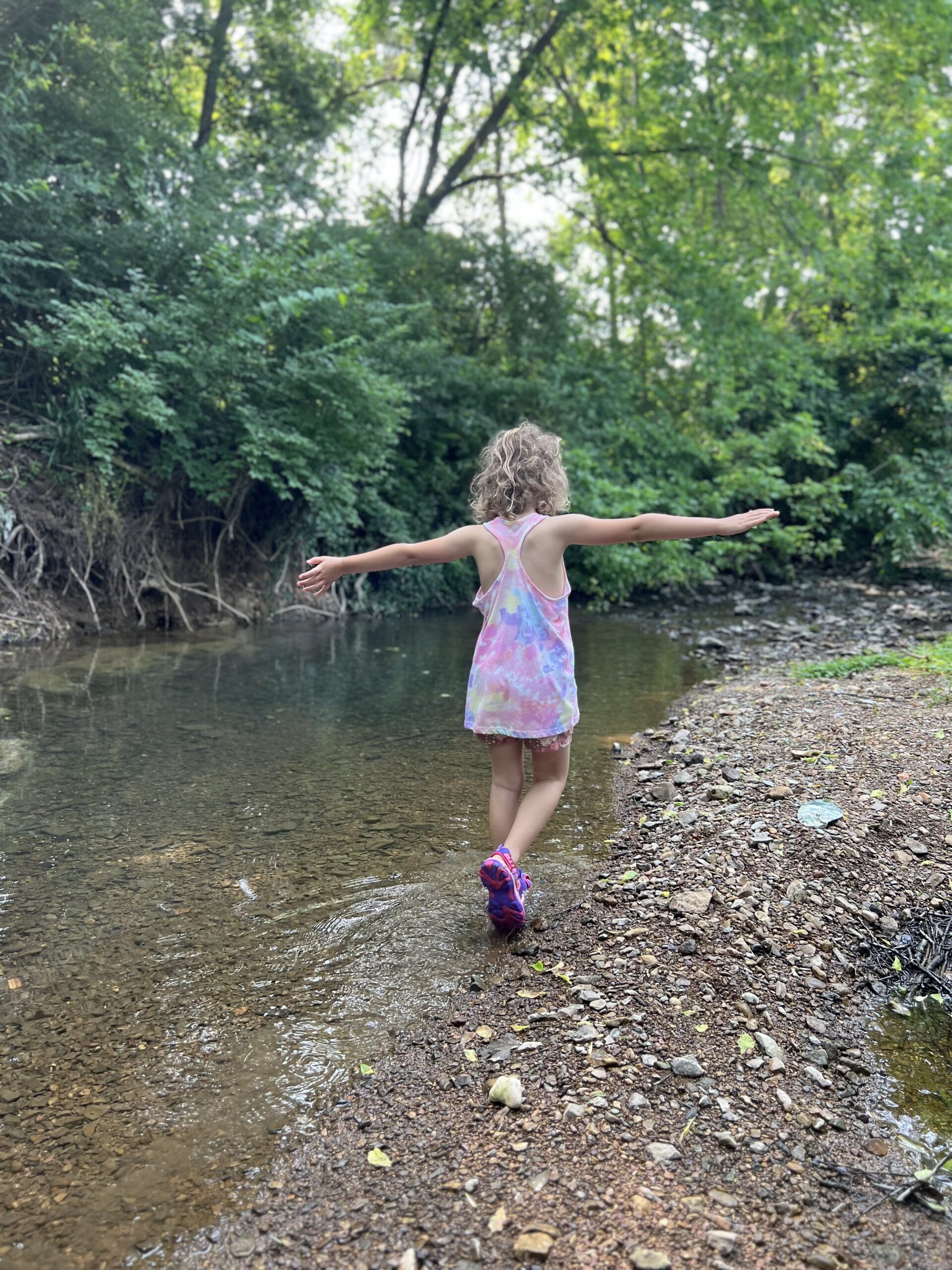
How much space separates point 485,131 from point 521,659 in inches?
600

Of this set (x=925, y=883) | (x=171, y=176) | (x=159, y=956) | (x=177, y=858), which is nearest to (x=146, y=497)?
(x=171, y=176)

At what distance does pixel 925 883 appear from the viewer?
9.85ft

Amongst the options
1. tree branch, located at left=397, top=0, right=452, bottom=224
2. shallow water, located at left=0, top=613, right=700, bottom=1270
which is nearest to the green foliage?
tree branch, located at left=397, top=0, right=452, bottom=224

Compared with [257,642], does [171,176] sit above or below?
above

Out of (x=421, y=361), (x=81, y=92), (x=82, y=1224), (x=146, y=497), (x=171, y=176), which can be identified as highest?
(x=81, y=92)

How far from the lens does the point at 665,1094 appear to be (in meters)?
1.99

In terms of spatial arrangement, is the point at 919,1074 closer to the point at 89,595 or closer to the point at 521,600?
the point at 521,600

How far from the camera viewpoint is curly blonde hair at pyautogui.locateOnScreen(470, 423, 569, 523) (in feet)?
10.1

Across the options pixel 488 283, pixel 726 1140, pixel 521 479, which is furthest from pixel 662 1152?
pixel 488 283

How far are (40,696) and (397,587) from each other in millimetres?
7581

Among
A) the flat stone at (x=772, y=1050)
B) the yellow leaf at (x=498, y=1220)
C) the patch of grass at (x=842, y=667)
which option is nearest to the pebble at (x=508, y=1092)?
the yellow leaf at (x=498, y=1220)

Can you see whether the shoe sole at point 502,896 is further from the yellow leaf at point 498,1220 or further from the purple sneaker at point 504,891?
the yellow leaf at point 498,1220

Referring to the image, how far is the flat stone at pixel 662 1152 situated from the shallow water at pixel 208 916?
0.79 metres

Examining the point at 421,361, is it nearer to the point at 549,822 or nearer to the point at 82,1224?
the point at 549,822
